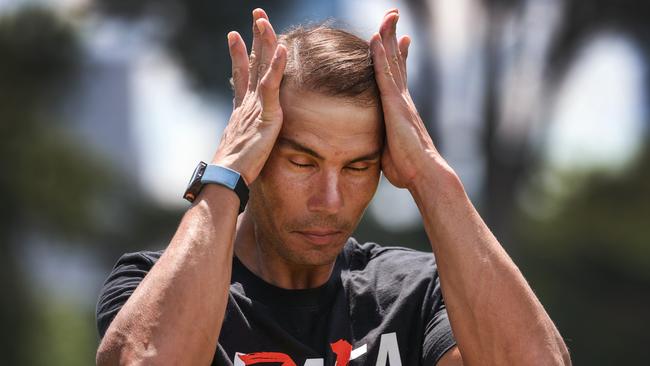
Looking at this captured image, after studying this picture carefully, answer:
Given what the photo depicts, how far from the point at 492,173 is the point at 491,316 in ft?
39.3

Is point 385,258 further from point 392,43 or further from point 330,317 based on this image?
point 392,43

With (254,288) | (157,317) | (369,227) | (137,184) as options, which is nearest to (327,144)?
(254,288)

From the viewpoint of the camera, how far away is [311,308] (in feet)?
13.3

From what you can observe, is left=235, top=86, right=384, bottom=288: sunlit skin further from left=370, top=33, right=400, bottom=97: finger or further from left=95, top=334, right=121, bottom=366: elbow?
left=95, top=334, right=121, bottom=366: elbow

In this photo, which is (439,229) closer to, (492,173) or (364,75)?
(364,75)

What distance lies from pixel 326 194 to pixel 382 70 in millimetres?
518

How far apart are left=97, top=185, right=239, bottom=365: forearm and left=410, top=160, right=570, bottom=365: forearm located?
2.40ft

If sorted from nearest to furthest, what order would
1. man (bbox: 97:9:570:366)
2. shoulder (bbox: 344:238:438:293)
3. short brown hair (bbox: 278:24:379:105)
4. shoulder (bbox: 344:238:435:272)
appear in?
man (bbox: 97:9:570:366) < short brown hair (bbox: 278:24:379:105) < shoulder (bbox: 344:238:438:293) < shoulder (bbox: 344:238:435:272)

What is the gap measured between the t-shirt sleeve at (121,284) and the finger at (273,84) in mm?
644

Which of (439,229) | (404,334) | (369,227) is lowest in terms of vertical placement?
(369,227)

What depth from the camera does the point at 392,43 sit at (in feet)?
13.9

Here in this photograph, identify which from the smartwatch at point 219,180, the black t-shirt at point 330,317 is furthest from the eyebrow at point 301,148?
the black t-shirt at point 330,317

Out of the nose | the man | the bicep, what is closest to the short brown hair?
the man

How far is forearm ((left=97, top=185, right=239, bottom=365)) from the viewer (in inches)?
141
